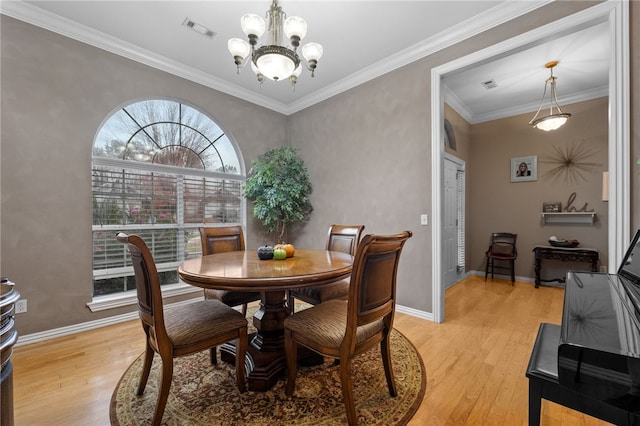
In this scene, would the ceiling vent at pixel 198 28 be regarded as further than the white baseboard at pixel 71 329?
Yes

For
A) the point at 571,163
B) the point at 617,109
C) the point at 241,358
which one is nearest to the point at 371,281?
the point at 241,358

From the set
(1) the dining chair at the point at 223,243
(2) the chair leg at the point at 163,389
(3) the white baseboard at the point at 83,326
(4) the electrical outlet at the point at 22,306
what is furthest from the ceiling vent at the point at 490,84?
(4) the electrical outlet at the point at 22,306

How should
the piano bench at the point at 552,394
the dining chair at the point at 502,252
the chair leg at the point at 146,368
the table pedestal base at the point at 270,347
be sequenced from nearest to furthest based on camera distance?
1. the piano bench at the point at 552,394
2. the chair leg at the point at 146,368
3. the table pedestal base at the point at 270,347
4. the dining chair at the point at 502,252

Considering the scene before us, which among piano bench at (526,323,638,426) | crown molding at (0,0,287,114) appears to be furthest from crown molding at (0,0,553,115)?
piano bench at (526,323,638,426)

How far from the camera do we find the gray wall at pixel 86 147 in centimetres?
223

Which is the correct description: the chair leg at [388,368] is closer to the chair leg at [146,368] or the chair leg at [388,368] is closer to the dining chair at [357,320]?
the dining chair at [357,320]

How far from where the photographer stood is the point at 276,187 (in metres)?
3.60

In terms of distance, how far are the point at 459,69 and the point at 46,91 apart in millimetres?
3930

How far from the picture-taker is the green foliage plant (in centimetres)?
→ 357

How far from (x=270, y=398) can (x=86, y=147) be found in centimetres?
287

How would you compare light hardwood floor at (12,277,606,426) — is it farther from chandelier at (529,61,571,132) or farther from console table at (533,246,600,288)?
chandelier at (529,61,571,132)

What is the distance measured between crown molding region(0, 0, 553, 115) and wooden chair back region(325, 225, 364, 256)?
79.8 inches

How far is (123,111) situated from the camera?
2889mm

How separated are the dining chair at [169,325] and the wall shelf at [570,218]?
4.97 metres
